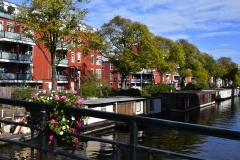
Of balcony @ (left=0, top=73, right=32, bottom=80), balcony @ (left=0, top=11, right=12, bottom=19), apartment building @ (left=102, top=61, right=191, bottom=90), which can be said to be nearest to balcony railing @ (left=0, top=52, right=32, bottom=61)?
balcony @ (left=0, top=73, right=32, bottom=80)

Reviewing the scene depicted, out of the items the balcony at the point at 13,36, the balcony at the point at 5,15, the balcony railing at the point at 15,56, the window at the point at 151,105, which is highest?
the balcony at the point at 5,15

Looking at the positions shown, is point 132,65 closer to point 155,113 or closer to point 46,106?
point 155,113

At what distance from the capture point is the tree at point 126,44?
5503cm

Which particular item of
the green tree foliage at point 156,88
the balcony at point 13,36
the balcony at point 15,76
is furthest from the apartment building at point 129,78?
the balcony at point 13,36

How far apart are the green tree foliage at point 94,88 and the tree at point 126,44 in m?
4.73

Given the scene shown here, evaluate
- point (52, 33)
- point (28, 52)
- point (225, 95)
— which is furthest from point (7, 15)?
point (225, 95)

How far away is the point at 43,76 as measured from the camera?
48.5 m

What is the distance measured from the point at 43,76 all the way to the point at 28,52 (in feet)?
14.7

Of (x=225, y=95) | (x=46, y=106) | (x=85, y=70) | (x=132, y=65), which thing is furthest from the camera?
(x=225, y=95)

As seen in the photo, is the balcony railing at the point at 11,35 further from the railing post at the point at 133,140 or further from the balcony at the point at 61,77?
the railing post at the point at 133,140

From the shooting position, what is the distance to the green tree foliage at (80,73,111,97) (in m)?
47.8

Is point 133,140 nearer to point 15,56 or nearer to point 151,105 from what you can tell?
point 15,56

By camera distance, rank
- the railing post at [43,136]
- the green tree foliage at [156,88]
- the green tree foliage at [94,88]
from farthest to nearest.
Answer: the green tree foliage at [156,88] < the green tree foliage at [94,88] < the railing post at [43,136]

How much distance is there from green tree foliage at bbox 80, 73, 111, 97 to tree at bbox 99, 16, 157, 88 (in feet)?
15.5
